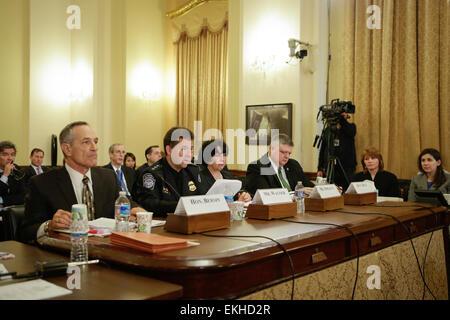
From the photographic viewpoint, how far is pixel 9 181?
14.6 ft

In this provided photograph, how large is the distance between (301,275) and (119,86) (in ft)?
23.5

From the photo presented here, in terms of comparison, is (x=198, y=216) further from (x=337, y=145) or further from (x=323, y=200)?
(x=337, y=145)

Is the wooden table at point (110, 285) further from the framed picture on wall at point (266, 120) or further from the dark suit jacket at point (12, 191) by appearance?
the framed picture on wall at point (266, 120)

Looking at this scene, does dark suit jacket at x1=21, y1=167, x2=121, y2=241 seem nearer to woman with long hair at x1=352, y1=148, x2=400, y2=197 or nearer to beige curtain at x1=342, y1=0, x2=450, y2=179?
woman with long hair at x1=352, y1=148, x2=400, y2=197

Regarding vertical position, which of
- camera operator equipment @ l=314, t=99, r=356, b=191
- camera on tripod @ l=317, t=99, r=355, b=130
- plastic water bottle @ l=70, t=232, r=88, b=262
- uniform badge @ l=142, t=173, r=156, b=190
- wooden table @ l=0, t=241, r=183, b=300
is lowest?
wooden table @ l=0, t=241, r=183, b=300

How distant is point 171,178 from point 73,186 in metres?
0.77

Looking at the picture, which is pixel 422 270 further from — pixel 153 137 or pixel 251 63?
pixel 153 137

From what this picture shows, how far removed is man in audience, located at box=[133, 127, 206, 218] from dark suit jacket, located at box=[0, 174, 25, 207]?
2.21m

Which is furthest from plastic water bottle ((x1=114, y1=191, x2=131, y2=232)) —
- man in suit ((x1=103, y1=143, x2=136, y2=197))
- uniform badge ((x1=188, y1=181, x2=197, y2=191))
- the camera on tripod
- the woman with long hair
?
the camera on tripod

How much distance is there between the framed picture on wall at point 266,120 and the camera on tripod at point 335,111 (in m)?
0.71

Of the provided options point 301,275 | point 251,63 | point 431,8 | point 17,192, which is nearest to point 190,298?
point 301,275

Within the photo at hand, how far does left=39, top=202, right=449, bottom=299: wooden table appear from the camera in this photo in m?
1.36

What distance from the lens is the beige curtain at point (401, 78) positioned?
5.21 metres

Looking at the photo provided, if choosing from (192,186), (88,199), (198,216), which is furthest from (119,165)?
(198,216)
